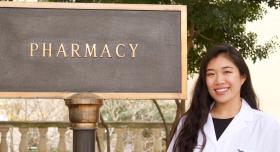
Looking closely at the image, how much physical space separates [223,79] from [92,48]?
1.51 m

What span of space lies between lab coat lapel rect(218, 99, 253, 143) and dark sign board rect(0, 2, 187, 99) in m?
1.30

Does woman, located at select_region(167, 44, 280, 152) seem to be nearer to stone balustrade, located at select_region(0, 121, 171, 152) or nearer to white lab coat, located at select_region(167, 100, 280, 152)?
white lab coat, located at select_region(167, 100, 280, 152)

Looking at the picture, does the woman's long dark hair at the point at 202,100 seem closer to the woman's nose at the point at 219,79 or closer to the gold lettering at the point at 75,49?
the woman's nose at the point at 219,79

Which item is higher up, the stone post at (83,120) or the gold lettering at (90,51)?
the gold lettering at (90,51)

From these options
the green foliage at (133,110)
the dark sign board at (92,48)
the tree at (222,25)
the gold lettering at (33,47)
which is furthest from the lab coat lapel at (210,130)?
the green foliage at (133,110)

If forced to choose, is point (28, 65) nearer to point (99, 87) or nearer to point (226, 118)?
point (99, 87)

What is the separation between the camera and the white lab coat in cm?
258

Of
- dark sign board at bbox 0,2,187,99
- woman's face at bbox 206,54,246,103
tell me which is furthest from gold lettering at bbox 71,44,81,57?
woman's face at bbox 206,54,246,103

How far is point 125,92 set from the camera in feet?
13.1

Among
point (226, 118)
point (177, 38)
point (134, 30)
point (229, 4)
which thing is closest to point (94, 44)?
point (134, 30)

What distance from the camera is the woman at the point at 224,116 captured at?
2600mm

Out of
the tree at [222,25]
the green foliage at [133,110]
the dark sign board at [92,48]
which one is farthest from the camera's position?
the green foliage at [133,110]

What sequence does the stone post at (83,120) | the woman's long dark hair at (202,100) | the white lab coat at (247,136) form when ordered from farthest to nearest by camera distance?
the stone post at (83,120) → the woman's long dark hair at (202,100) → the white lab coat at (247,136)

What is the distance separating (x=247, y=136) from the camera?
2613mm
